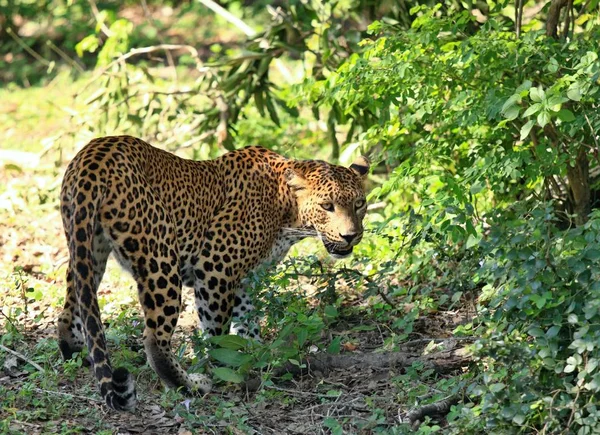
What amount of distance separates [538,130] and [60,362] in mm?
3860

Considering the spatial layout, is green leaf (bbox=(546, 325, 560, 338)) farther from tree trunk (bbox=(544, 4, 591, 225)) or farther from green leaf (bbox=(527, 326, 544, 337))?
tree trunk (bbox=(544, 4, 591, 225))

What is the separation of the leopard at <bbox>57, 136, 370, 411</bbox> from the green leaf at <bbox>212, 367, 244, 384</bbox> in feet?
0.56

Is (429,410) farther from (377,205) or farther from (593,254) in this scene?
(377,205)

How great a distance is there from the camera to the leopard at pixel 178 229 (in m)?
6.13

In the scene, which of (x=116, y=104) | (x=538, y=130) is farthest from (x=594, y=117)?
(x=116, y=104)

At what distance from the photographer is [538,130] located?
7.80m

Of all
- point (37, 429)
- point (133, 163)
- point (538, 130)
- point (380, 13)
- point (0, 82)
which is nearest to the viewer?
point (37, 429)

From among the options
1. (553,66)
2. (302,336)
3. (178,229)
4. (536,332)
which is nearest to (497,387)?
(536,332)

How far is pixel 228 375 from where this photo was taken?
6418mm

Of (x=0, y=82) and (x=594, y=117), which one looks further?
(x=0, y=82)

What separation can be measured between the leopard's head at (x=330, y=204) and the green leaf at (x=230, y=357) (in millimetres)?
1259

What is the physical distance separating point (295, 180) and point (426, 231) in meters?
1.16

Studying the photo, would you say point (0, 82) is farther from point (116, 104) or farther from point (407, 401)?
point (407, 401)

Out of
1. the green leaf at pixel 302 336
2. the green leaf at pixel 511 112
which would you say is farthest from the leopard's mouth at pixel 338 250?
the green leaf at pixel 511 112
